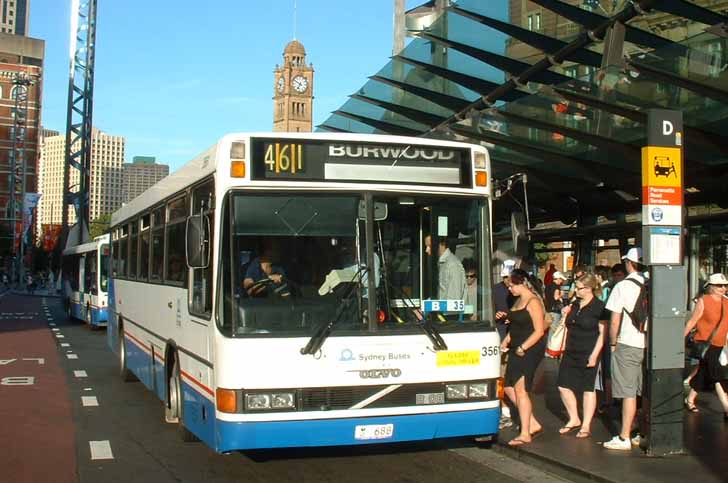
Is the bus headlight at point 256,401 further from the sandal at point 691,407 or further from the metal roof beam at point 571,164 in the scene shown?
the metal roof beam at point 571,164

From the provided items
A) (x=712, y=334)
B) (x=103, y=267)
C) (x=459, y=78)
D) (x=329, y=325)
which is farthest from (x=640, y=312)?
(x=103, y=267)

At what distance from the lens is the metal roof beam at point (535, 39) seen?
667 inches

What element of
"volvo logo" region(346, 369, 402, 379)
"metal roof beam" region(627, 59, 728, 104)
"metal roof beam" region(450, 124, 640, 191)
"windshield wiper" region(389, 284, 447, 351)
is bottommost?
"volvo logo" region(346, 369, 402, 379)

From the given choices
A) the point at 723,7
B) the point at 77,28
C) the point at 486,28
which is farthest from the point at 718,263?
the point at 77,28

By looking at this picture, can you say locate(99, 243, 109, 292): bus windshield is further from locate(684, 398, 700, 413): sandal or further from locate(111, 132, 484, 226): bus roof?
locate(684, 398, 700, 413): sandal

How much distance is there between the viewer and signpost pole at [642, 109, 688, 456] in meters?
8.58

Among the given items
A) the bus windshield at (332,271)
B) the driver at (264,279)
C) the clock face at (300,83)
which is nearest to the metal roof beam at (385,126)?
the bus windshield at (332,271)

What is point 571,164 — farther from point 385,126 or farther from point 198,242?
point 198,242

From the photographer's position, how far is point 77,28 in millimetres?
56875

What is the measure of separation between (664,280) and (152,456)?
4.95 meters

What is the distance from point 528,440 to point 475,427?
1646 millimetres

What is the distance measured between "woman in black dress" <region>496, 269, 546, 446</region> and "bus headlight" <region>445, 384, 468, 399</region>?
1.63m

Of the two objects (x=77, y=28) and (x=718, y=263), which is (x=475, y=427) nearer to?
(x=718, y=263)

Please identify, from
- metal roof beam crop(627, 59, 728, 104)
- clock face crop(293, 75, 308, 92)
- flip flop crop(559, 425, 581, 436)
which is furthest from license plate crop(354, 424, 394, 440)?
clock face crop(293, 75, 308, 92)
